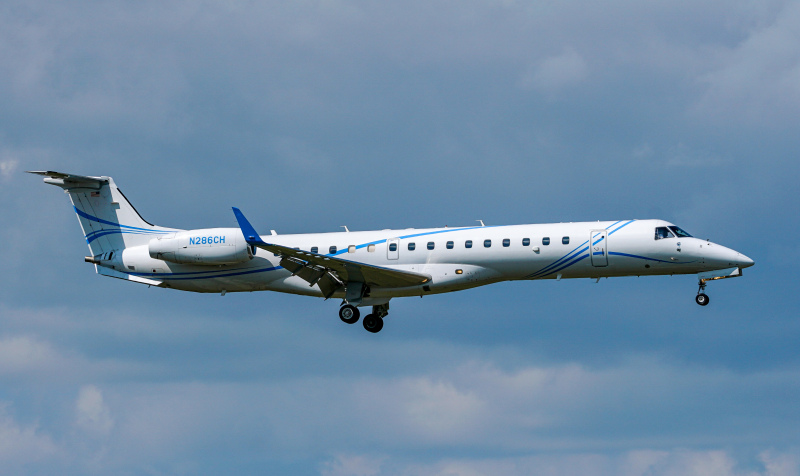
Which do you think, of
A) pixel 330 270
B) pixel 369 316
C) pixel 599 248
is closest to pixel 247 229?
pixel 330 270

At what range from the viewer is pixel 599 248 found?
35.3 m

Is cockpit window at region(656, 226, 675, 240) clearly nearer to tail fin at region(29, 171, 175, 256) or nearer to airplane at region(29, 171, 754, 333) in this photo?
airplane at region(29, 171, 754, 333)

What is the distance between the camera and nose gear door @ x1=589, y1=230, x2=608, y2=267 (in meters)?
35.3

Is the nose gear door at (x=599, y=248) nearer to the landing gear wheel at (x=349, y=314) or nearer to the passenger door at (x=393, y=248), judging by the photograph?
the passenger door at (x=393, y=248)

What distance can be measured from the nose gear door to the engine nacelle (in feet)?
42.0

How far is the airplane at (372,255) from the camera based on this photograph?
3531cm

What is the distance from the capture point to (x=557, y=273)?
36.0 metres

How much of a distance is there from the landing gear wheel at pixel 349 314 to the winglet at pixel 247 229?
515 centimetres

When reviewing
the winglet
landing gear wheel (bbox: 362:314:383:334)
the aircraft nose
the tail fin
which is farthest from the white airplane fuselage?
the winglet

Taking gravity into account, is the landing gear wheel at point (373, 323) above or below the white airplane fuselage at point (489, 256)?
below

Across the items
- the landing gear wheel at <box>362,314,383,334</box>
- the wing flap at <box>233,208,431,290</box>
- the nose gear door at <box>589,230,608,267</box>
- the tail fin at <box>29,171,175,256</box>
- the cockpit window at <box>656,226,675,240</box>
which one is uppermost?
the tail fin at <box>29,171,175,256</box>

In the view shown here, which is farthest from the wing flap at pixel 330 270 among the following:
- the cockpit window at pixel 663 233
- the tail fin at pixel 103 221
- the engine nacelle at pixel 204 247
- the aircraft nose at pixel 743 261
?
the aircraft nose at pixel 743 261

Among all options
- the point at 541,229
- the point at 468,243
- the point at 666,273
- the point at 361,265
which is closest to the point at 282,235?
the point at 361,265

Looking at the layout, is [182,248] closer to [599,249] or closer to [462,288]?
[462,288]
